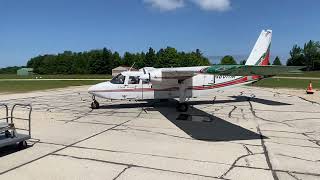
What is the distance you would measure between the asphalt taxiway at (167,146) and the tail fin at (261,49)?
554cm

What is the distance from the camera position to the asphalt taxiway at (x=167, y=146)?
7.64 metres

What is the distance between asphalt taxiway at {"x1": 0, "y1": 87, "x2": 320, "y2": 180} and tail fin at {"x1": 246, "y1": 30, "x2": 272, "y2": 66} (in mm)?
5539

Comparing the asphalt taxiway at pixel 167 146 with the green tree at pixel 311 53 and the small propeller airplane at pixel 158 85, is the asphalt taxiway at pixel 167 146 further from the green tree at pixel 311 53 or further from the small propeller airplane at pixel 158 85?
the green tree at pixel 311 53

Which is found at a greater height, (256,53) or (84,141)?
(256,53)

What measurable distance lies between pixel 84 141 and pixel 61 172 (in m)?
2.99

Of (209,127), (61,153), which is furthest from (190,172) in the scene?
(209,127)

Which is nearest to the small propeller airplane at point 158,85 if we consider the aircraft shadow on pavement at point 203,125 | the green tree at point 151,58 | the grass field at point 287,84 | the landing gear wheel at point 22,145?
the aircraft shadow on pavement at point 203,125

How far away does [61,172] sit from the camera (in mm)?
7559

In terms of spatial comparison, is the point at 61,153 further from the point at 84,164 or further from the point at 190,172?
the point at 190,172

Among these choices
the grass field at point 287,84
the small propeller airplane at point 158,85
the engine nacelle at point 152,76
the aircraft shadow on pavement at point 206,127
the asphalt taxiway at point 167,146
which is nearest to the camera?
the asphalt taxiway at point 167,146

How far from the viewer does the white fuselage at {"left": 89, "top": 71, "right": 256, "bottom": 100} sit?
1792cm

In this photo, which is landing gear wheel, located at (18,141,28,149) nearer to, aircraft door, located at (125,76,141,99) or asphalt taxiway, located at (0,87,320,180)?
asphalt taxiway, located at (0,87,320,180)

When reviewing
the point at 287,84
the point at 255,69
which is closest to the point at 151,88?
the point at 255,69

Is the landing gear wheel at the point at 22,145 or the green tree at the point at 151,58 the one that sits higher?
the green tree at the point at 151,58
